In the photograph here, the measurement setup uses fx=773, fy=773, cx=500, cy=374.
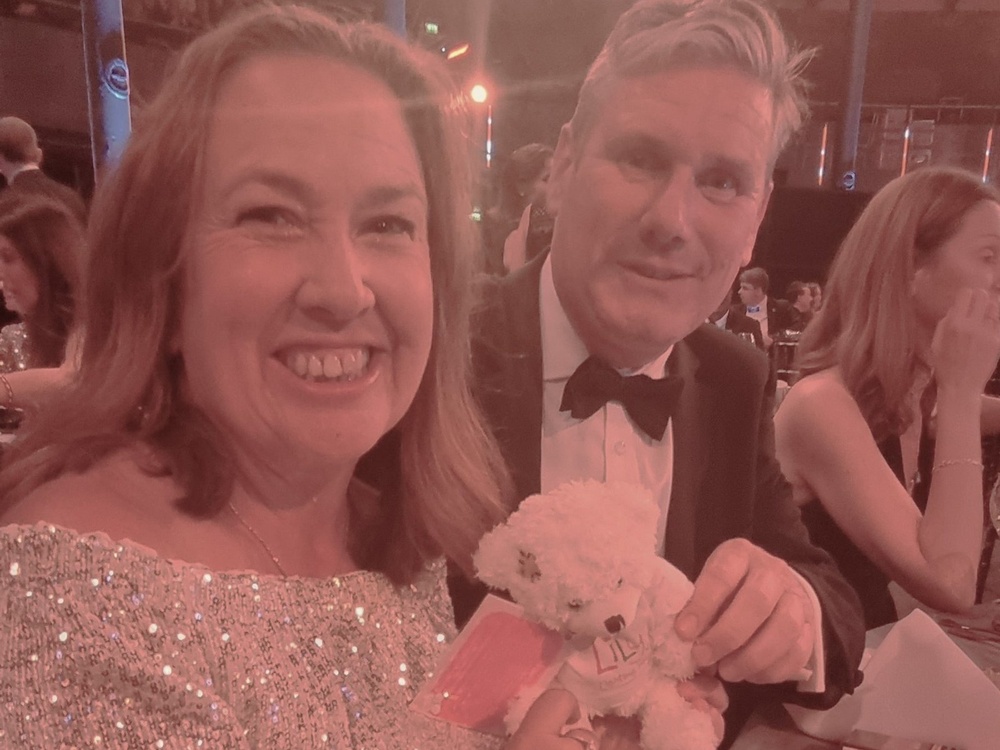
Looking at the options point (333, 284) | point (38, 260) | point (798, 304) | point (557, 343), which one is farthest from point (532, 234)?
point (798, 304)

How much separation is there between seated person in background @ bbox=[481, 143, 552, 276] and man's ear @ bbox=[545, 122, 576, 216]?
Answer: 18 millimetres

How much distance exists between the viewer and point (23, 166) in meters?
2.33

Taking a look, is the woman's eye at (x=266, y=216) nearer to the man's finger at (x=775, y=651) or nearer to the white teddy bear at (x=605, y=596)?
the white teddy bear at (x=605, y=596)

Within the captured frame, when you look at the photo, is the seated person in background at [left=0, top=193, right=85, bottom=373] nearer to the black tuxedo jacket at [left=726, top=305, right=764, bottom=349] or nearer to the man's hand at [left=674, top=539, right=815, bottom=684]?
the black tuxedo jacket at [left=726, top=305, right=764, bottom=349]

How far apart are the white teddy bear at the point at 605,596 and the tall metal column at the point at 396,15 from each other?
61 centimetres

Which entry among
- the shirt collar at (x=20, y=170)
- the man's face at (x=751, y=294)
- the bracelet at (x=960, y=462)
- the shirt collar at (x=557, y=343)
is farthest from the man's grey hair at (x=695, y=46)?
the shirt collar at (x=20, y=170)

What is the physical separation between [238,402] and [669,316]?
0.60 m

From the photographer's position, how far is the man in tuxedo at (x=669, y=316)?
1.01 meters

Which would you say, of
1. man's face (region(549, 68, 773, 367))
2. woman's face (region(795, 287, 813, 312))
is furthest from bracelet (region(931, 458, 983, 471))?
woman's face (region(795, 287, 813, 312))

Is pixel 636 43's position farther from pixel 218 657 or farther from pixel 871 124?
pixel 871 124

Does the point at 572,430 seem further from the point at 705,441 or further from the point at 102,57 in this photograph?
the point at 102,57

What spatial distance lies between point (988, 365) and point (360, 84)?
141 centimetres

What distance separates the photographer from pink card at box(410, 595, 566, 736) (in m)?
0.75

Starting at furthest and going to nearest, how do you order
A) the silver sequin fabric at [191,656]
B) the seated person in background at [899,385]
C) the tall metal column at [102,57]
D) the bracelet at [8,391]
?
the bracelet at [8,391] < the seated person in background at [899,385] < the tall metal column at [102,57] < the silver sequin fabric at [191,656]
